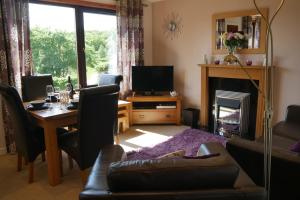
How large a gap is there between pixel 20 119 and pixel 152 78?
2714 millimetres

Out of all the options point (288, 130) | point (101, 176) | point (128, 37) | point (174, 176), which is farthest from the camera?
point (128, 37)

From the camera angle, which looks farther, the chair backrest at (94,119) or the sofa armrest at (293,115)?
the sofa armrest at (293,115)

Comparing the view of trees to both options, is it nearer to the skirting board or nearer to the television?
the television

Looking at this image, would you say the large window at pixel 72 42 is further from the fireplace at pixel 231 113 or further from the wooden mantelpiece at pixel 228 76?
the fireplace at pixel 231 113

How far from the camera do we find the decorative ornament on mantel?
4.88 m

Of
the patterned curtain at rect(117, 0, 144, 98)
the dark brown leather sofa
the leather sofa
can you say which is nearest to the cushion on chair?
the dark brown leather sofa

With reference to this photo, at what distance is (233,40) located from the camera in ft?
12.7

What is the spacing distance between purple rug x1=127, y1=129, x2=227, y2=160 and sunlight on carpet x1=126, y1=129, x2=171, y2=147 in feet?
0.44

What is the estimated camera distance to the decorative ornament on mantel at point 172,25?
192 inches

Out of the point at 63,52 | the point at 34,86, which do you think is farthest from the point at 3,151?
the point at 63,52

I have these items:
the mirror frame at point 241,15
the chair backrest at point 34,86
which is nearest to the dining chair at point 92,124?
the chair backrest at point 34,86

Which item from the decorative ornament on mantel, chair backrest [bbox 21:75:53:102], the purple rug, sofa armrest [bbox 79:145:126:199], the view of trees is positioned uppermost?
the decorative ornament on mantel

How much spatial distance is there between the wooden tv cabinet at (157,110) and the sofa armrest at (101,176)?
2.66 meters

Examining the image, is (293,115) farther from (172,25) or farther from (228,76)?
(172,25)
